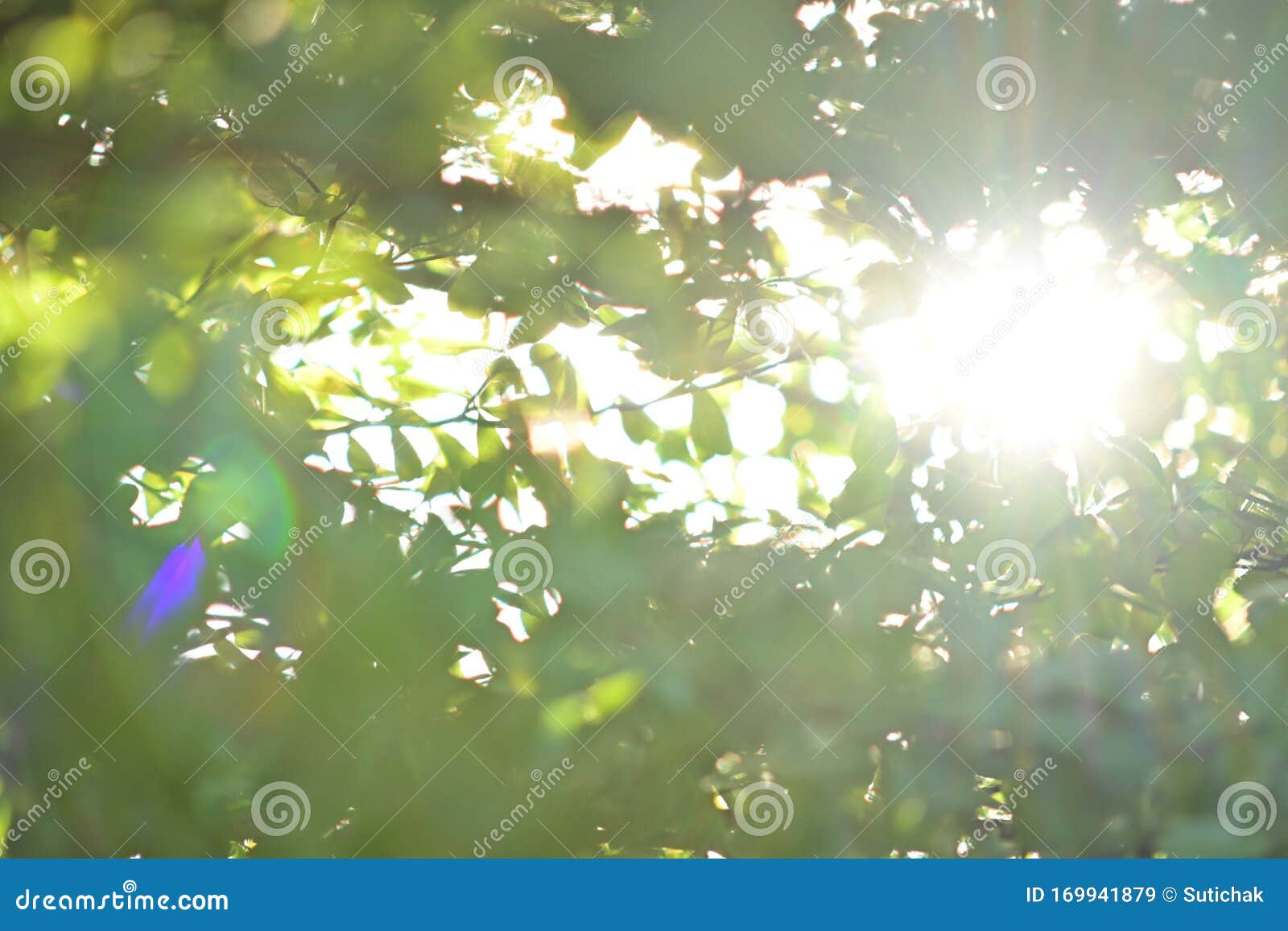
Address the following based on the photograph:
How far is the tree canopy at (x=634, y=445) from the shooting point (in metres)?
1.28

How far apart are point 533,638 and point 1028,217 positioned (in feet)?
3.35

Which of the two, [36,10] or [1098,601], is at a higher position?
[1098,601]

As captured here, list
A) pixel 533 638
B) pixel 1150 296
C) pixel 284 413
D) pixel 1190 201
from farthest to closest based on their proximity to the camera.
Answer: pixel 1190 201 → pixel 1150 296 → pixel 284 413 → pixel 533 638

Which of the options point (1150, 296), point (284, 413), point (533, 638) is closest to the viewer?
point (533, 638)

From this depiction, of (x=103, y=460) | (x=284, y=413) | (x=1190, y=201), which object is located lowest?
(x=103, y=460)

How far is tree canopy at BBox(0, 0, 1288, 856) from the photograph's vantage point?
1278 mm

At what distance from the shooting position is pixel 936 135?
4.81ft

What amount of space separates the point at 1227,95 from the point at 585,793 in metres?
1.41

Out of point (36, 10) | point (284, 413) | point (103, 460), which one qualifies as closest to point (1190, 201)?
point (284, 413)

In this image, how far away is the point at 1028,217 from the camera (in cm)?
155

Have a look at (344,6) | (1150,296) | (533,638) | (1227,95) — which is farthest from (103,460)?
(1227,95)

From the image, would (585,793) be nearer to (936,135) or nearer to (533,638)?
(533,638)

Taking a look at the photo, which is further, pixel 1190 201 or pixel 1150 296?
pixel 1190 201

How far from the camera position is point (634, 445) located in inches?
56.8
